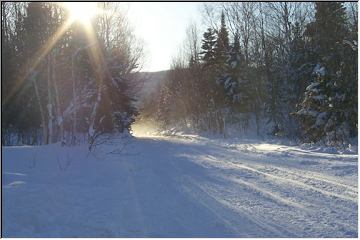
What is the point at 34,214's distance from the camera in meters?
5.38

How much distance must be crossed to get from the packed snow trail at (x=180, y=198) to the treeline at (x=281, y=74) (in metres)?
8.80

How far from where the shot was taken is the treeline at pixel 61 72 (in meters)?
17.1

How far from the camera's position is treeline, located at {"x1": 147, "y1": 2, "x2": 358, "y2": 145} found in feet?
63.5

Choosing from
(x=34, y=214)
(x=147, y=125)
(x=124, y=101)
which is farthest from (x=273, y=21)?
(x=147, y=125)

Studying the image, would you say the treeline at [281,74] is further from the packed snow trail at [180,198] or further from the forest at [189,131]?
the packed snow trail at [180,198]

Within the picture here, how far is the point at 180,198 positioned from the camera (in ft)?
21.3

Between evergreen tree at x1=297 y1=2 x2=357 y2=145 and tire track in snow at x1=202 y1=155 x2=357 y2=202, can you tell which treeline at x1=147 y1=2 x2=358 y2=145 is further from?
tire track in snow at x1=202 y1=155 x2=357 y2=202

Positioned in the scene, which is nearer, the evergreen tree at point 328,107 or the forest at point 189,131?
the forest at point 189,131

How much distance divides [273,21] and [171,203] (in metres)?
26.0

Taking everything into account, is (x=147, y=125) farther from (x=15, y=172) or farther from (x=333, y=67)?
(x=15, y=172)

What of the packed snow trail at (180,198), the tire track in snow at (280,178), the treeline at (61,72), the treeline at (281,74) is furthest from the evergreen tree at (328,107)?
the treeline at (61,72)

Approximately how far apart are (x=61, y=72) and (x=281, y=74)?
15.0 meters

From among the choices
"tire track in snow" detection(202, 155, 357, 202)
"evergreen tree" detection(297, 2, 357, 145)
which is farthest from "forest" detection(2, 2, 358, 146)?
"tire track in snow" detection(202, 155, 357, 202)

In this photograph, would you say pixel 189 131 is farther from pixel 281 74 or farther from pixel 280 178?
pixel 280 178
